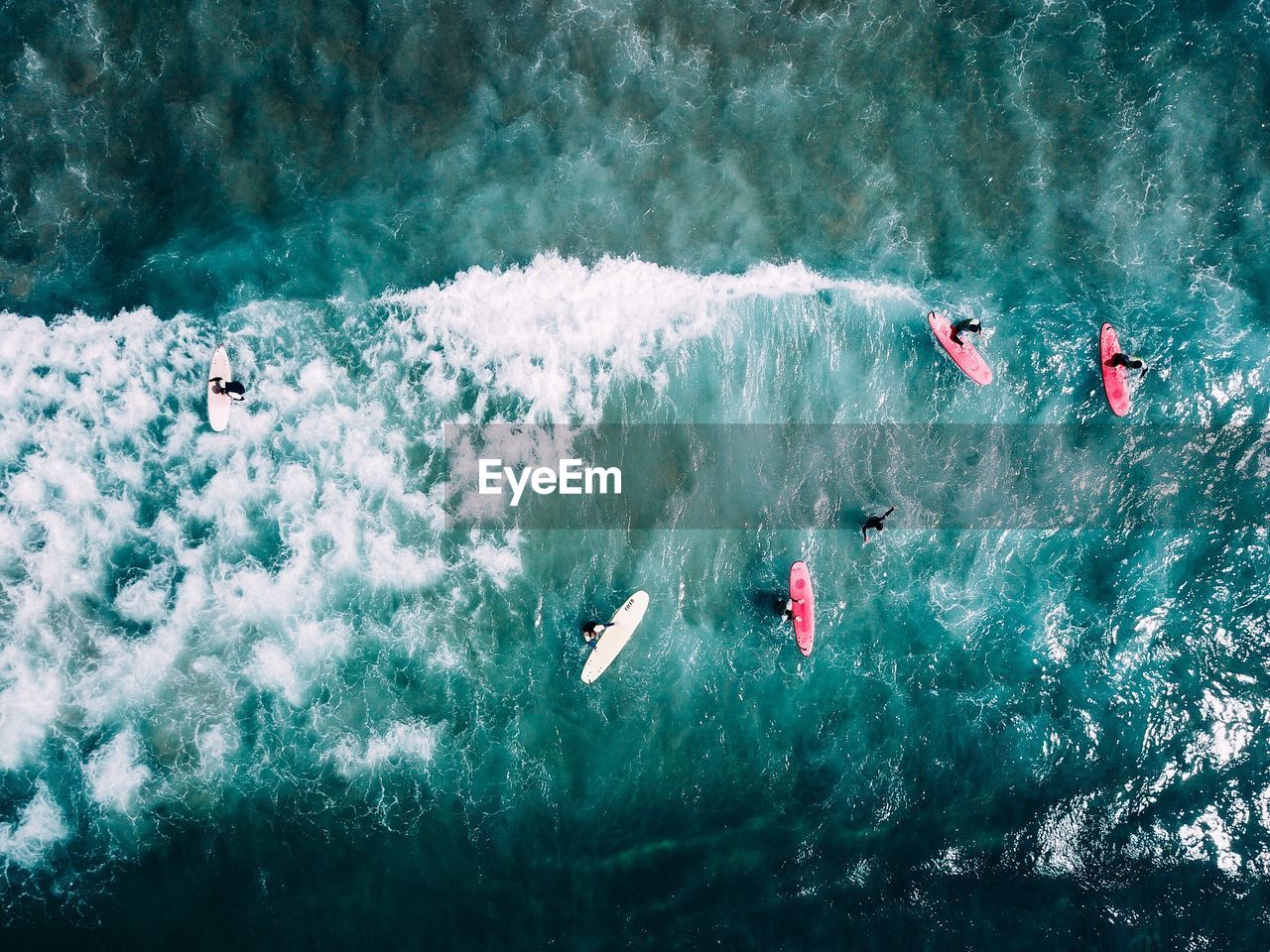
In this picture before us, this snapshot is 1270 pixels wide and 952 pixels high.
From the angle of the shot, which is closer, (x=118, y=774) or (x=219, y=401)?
(x=118, y=774)

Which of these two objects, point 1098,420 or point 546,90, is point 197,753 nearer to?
point 546,90

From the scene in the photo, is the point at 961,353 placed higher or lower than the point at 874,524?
higher

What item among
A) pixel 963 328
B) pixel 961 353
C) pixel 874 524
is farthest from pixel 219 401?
pixel 961 353

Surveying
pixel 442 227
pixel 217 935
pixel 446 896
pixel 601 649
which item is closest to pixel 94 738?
pixel 217 935

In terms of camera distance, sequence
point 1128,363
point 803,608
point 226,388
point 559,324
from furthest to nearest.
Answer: point 559,324 < point 1128,363 < point 803,608 < point 226,388

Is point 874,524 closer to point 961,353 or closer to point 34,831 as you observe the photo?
point 961,353

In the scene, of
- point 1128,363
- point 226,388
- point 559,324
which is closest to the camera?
point 226,388

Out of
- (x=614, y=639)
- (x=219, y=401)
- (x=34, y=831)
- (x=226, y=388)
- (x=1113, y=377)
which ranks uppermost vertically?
(x=1113, y=377)

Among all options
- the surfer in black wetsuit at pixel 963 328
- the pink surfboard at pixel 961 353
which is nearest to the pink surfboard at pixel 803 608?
the pink surfboard at pixel 961 353
